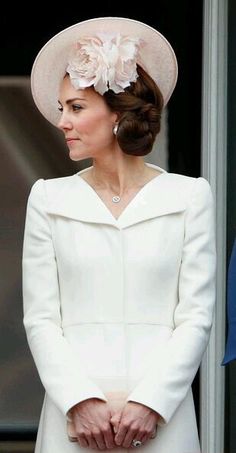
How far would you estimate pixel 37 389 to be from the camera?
18.2 feet

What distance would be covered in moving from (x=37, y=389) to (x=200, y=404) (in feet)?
2.01

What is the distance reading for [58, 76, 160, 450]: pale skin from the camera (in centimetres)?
356

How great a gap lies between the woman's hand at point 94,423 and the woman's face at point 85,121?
0.62 m

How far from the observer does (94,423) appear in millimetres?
3559

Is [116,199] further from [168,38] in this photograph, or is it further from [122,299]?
[168,38]

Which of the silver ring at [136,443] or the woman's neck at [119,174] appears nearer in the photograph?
the silver ring at [136,443]

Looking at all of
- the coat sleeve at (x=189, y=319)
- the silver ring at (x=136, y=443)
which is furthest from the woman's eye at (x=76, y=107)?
the silver ring at (x=136, y=443)

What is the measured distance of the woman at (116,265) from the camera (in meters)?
3.65

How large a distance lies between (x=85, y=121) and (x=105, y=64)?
149 millimetres

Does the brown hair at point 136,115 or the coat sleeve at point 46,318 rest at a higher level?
the brown hair at point 136,115

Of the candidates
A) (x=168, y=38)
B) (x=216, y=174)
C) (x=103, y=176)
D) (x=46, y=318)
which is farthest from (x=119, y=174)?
(x=168, y=38)

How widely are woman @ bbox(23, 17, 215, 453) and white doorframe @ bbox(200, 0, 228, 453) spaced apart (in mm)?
1482

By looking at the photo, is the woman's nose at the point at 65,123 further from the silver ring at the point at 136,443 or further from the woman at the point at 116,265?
the silver ring at the point at 136,443

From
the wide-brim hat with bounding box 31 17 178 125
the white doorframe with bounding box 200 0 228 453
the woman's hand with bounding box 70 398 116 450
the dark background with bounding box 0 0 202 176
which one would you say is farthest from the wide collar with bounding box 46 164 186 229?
the dark background with bounding box 0 0 202 176
